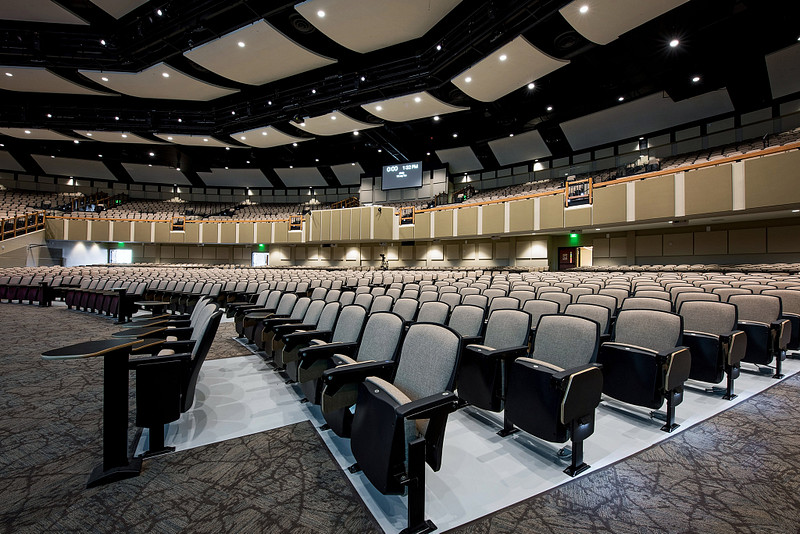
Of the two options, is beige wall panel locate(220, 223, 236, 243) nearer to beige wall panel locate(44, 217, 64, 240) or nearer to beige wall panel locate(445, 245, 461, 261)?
beige wall panel locate(44, 217, 64, 240)

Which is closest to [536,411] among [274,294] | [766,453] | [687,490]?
[687,490]

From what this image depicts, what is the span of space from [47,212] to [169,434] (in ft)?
81.0

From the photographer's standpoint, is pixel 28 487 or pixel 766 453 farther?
pixel 766 453

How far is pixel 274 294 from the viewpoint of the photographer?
5.34 metres

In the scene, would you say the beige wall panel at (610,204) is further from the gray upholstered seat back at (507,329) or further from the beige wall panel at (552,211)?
the gray upholstered seat back at (507,329)

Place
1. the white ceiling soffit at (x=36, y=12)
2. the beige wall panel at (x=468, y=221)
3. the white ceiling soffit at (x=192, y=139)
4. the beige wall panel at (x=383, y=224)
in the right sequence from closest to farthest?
the white ceiling soffit at (x=36, y=12)
the beige wall panel at (x=468, y=221)
the white ceiling soffit at (x=192, y=139)
the beige wall panel at (x=383, y=224)

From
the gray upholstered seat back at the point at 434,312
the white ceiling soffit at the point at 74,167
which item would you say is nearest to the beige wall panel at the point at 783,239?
the gray upholstered seat back at the point at 434,312

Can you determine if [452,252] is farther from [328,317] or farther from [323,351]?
[323,351]

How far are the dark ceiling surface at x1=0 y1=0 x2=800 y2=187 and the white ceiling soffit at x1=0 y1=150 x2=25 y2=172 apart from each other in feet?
9.15

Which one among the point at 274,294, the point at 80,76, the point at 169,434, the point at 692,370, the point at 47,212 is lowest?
the point at 169,434

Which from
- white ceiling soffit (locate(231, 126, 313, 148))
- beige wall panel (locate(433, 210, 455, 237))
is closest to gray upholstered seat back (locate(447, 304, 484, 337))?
beige wall panel (locate(433, 210, 455, 237))

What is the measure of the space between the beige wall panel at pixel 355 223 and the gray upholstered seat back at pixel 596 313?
51.8 feet

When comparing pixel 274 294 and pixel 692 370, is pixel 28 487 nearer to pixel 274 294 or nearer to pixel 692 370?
pixel 274 294

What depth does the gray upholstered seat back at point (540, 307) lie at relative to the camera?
3.55 meters
